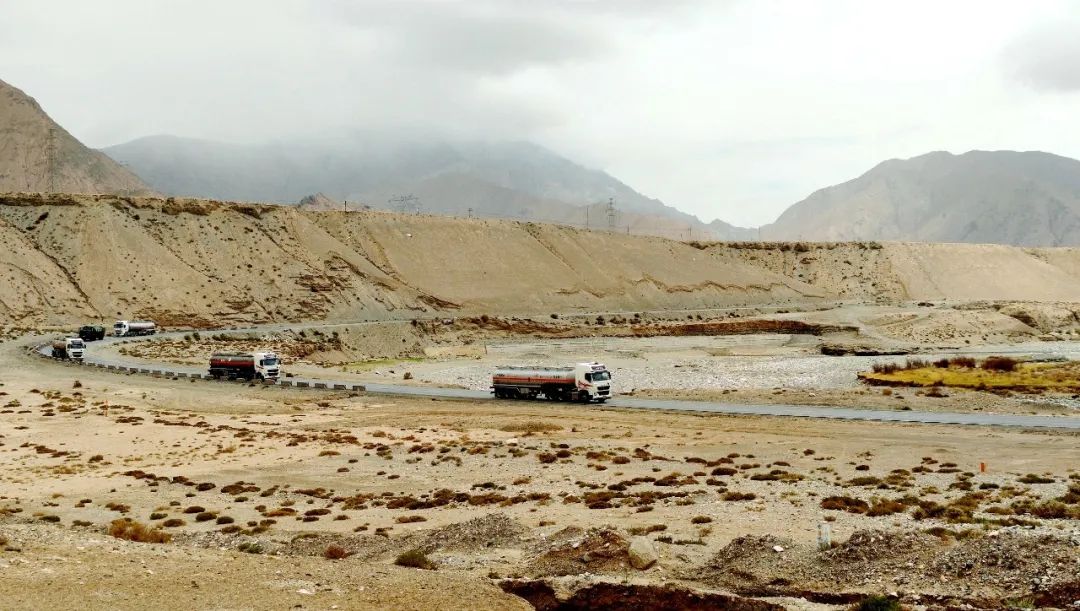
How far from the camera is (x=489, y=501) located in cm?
2502

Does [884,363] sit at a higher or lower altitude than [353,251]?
→ lower

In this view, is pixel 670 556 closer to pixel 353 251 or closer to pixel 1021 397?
pixel 1021 397

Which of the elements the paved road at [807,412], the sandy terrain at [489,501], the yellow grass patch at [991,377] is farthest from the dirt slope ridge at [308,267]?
the yellow grass patch at [991,377]

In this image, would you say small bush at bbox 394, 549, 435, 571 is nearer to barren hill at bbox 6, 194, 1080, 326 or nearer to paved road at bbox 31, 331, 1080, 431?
paved road at bbox 31, 331, 1080, 431

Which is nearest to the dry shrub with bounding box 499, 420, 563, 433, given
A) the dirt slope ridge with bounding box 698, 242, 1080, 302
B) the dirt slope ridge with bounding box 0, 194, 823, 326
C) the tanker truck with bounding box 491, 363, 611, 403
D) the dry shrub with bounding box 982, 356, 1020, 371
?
the tanker truck with bounding box 491, 363, 611, 403

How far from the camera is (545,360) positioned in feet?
265

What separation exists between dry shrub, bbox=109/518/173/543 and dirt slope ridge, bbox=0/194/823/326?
8120 cm

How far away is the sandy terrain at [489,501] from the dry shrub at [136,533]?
1.94ft

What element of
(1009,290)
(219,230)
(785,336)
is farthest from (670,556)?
(1009,290)

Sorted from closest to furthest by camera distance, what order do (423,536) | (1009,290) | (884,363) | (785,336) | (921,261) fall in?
(423,536), (884,363), (785,336), (1009,290), (921,261)

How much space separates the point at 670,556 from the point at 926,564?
4.71 meters

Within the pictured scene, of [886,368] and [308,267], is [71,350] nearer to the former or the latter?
[308,267]

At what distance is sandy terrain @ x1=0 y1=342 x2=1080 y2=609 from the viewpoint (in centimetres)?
1555

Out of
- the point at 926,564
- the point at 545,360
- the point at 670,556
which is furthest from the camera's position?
the point at 545,360
